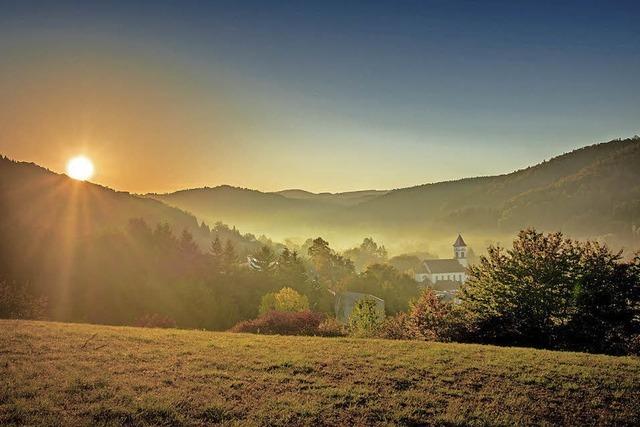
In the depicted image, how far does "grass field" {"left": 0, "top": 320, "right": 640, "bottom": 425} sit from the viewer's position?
12.2 metres

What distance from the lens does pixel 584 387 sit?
15.9m

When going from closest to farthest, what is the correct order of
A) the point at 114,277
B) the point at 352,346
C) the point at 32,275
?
the point at 352,346 → the point at 32,275 → the point at 114,277

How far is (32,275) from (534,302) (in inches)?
2612

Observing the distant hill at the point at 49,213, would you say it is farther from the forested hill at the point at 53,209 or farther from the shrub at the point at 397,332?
the shrub at the point at 397,332

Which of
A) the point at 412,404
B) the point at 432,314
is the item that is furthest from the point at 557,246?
the point at 412,404

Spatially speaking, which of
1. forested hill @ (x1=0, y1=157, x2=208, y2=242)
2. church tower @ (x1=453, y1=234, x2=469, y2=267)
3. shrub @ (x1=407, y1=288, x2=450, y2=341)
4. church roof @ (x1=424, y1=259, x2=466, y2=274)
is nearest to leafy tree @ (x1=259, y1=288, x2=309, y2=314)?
shrub @ (x1=407, y1=288, x2=450, y2=341)

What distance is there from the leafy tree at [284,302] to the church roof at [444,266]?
4426 inches

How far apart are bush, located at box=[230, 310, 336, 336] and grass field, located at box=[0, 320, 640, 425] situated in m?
11.2

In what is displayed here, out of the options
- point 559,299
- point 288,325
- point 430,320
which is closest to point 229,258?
point 288,325

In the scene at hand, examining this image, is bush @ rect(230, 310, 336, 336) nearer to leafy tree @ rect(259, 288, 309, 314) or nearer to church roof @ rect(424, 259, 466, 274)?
leafy tree @ rect(259, 288, 309, 314)

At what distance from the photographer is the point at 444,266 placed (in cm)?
17938

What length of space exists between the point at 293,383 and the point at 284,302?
56.5 metres

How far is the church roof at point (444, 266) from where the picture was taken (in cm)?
17775

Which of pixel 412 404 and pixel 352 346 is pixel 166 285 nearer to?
pixel 352 346
